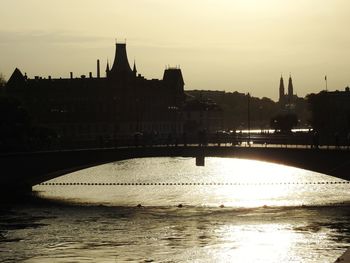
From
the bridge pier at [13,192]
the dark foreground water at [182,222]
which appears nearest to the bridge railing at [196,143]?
the bridge pier at [13,192]

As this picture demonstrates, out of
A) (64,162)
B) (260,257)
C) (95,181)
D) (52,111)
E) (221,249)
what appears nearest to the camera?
(260,257)

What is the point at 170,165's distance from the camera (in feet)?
470

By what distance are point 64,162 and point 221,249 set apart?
36.1 metres

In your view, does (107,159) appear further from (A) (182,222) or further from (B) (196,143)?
(A) (182,222)

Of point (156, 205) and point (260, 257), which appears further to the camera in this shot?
point (156, 205)

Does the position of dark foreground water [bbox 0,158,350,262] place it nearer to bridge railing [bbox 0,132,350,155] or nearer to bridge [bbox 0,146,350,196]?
bridge [bbox 0,146,350,196]

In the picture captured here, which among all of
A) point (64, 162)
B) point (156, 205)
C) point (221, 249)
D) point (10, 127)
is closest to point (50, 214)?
point (156, 205)

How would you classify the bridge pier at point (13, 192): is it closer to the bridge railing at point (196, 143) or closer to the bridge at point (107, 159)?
the bridge at point (107, 159)

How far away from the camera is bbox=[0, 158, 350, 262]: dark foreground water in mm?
52469

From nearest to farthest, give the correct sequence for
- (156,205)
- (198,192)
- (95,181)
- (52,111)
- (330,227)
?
(330,227) < (156,205) < (198,192) < (95,181) < (52,111)

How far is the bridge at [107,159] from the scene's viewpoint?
268ft

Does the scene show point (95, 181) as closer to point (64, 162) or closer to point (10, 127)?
point (10, 127)

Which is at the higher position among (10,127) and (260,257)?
(10,127)

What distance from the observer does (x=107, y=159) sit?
92750 millimetres
